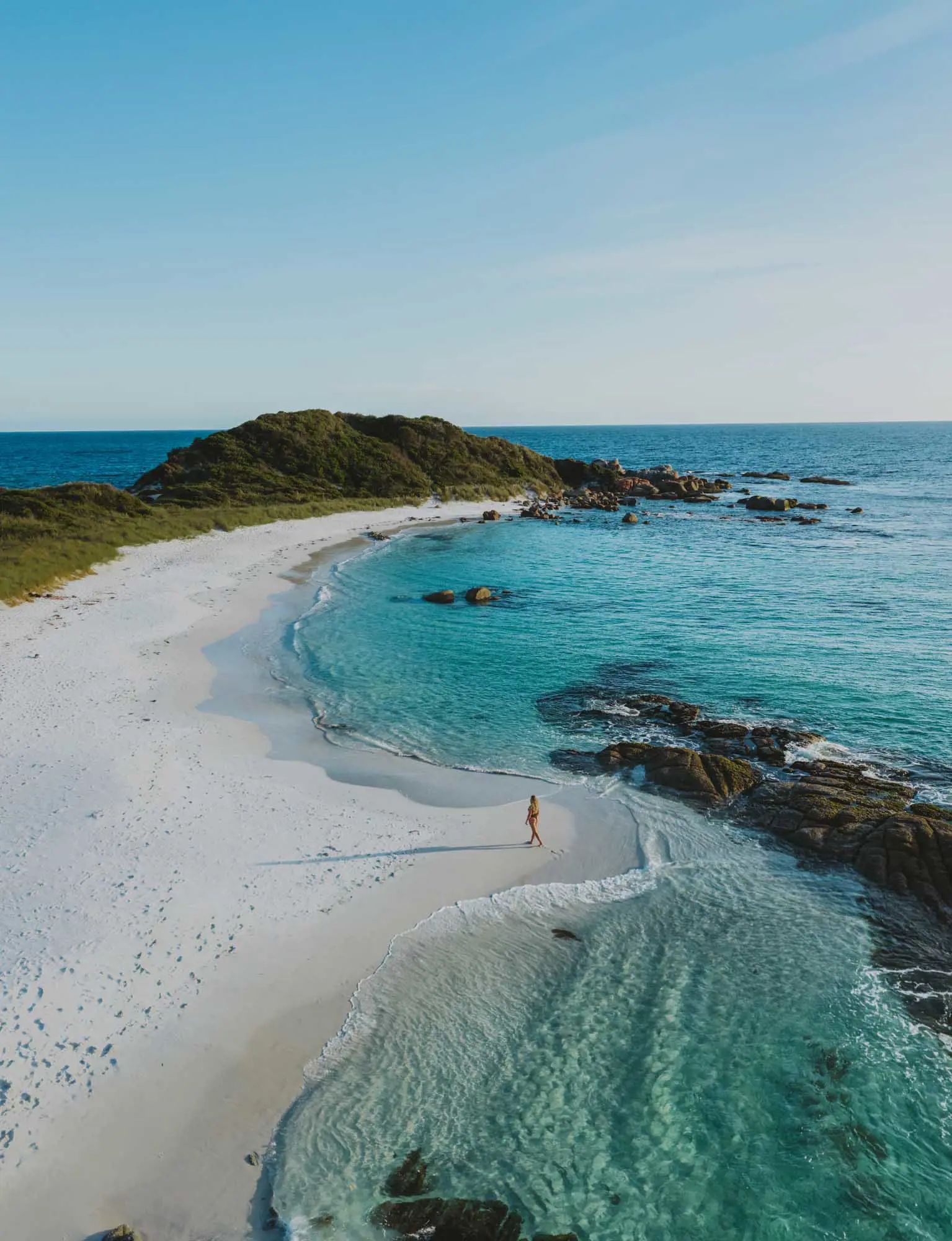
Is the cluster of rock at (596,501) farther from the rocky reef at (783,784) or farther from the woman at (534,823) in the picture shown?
the woman at (534,823)

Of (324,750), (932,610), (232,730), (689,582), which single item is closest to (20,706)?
(232,730)

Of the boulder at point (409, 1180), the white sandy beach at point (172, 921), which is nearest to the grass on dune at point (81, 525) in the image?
the white sandy beach at point (172, 921)

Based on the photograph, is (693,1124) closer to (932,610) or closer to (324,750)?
(324,750)

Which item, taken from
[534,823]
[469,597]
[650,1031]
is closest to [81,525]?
[469,597]

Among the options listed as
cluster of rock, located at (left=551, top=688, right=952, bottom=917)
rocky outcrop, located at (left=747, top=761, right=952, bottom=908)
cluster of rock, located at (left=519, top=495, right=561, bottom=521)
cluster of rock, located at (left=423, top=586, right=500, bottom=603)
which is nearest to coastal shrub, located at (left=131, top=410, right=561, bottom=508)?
cluster of rock, located at (left=519, top=495, right=561, bottom=521)

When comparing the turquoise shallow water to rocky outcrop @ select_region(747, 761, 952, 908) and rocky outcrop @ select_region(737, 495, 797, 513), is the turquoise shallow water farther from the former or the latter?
rocky outcrop @ select_region(737, 495, 797, 513)
